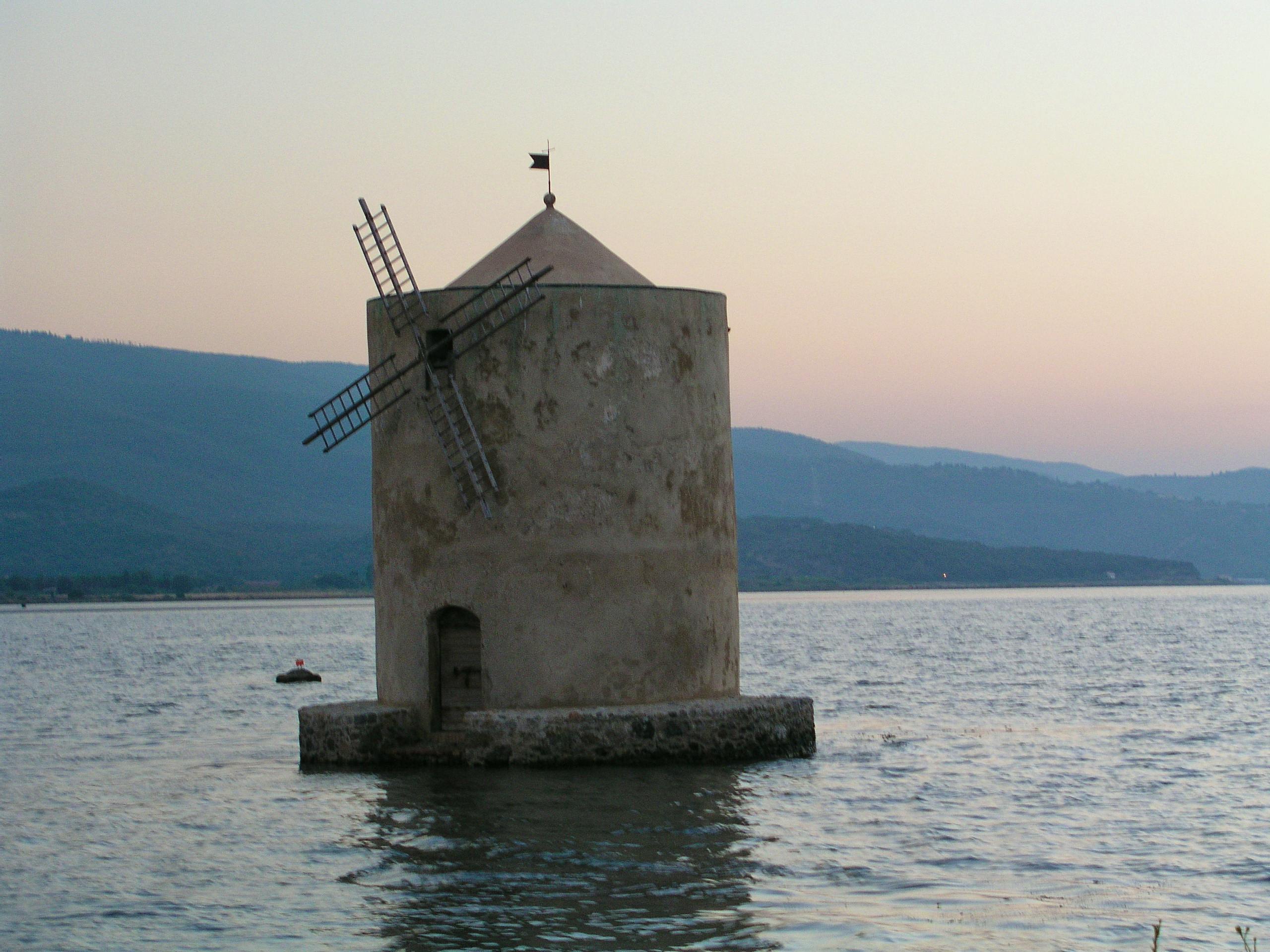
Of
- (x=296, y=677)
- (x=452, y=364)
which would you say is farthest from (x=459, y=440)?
(x=296, y=677)

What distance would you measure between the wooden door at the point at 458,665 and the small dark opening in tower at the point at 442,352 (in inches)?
98.0

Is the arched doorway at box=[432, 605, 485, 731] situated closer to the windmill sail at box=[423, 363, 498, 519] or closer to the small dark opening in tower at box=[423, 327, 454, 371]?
the windmill sail at box=[423, 363, 498, 519]

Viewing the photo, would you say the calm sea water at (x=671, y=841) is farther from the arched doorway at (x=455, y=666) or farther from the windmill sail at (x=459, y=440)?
the windmill sail at (x=459, y=440)

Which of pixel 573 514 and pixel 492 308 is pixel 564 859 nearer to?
pixel 573 514

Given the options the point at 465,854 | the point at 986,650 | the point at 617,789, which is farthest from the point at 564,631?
the point at 986,650

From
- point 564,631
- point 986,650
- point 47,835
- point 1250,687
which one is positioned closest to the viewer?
point 47,835

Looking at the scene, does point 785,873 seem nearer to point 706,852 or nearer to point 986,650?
point 706,852

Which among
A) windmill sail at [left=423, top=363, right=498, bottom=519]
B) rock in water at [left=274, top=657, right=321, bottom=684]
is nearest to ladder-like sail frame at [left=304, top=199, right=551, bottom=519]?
windmill sail at [left=423, top=363, right=498, bottom=519]

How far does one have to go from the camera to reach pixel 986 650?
5638cm

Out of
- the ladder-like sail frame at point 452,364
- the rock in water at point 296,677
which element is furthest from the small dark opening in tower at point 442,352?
the rock in water at point 296,677

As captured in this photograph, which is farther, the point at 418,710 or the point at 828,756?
the point at 828,756

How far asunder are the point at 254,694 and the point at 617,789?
22.5m

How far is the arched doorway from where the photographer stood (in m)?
18.1

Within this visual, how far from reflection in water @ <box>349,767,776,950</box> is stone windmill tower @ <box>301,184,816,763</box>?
2.00 ft
